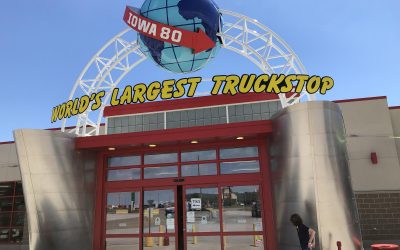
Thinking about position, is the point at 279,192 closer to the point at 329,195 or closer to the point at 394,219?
the point at 329,195

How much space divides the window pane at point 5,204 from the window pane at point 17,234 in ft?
4.17

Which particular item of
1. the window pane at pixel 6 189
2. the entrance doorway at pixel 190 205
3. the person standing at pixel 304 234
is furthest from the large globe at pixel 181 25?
the window pane at pixel 6 189

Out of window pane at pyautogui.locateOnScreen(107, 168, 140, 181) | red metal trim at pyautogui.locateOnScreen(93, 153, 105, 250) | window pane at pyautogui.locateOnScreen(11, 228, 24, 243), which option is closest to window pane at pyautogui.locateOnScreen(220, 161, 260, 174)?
window pane at pyautogui.locateOnScreen(107, 168, 140, 181)

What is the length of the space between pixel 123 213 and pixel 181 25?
7.35 m

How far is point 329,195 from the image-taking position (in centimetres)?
1042

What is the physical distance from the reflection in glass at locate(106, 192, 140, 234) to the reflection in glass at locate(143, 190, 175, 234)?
357 mm

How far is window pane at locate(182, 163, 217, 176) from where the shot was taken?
13391 mm

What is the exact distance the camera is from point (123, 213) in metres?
13.9

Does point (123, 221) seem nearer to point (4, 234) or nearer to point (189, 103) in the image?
point (189, 103)

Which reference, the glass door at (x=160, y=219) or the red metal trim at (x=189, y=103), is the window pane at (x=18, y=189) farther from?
the glass door at (x=160, y=219)

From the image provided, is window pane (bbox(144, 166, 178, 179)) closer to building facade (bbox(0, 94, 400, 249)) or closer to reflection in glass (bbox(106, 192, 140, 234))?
building facade (bbox(0, 94, 400, 249))

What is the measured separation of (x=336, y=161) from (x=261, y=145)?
3037 mm

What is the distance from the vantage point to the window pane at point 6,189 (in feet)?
69.8

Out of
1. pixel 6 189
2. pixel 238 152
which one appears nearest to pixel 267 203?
pixel 238 152
